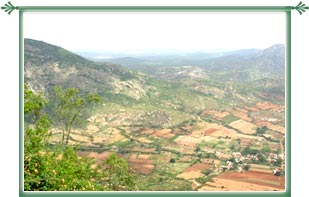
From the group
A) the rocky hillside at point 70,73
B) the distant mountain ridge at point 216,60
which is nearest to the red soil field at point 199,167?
the distant mountain ridge at point 216,60

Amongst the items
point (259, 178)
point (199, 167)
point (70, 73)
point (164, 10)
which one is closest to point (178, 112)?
point (199, 167)

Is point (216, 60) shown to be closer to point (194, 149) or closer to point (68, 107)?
point (194, 149)

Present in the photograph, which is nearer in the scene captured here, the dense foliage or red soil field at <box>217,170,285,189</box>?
the dense foliage

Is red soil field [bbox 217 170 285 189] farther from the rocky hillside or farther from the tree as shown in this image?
the rocky hillside

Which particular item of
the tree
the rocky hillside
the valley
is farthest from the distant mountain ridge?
the tree

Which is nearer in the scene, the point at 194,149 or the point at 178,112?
the point at 194,149

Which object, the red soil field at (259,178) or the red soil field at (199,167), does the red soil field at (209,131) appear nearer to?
the red soil field at (199,167)

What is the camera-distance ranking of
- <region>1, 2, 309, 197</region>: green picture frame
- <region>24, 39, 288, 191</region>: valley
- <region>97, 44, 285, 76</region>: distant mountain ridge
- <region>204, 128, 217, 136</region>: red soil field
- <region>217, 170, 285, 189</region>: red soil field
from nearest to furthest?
<region>1, 2, 309, 197</region>: green picture frame, <region>217, 170, 285, 189</region>: red soil field, <region>24, 39, 288, 191</region>: valley, <region>97, 44, 285, 76</region>: distant mountain ridge, <region>204, 128, 217, 136</region>: red soil field
